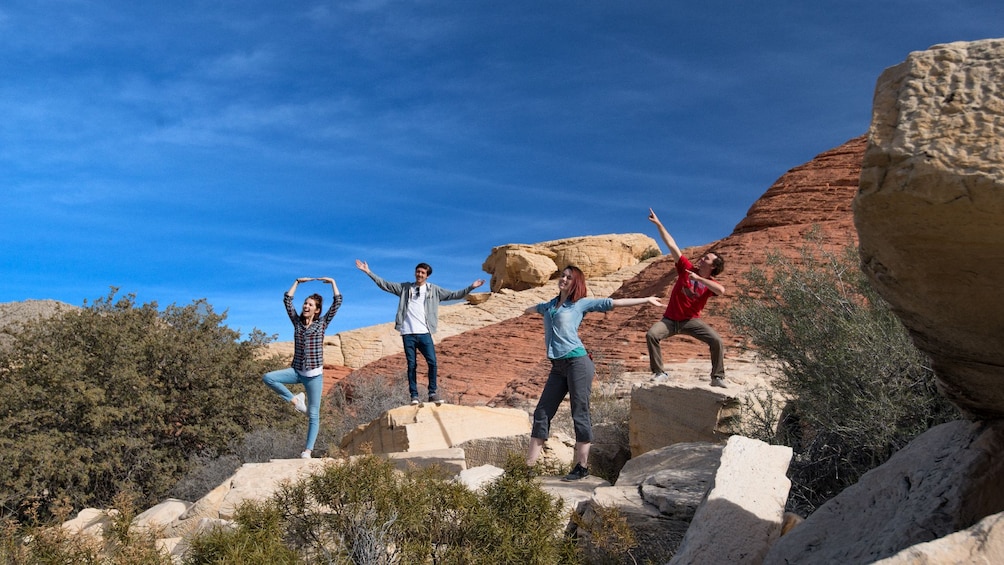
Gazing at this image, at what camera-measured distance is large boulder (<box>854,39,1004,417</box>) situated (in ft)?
6.49

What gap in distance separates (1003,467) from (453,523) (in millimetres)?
3182

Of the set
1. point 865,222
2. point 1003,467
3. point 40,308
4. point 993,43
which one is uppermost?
point 40,308

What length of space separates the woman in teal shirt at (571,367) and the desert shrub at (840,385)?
1.48 metres

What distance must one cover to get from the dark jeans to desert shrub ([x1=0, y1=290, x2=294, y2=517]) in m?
7.72

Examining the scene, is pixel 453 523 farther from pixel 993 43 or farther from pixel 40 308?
pixel 40 308

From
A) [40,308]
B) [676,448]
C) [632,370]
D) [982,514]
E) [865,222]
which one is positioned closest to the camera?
[865,222]

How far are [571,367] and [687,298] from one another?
2887 millimetres

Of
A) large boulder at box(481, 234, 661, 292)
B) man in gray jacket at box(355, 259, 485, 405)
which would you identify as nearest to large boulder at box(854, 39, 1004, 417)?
man in gray jacket at box(355, 259, 485, 405)

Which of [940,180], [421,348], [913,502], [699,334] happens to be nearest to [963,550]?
[940,180]

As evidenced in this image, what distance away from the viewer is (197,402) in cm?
1343

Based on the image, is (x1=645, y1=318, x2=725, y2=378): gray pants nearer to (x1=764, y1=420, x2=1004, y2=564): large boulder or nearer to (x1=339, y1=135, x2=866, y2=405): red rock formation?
(x1=339, y1=135, x2=866, y2=405): red rock formation

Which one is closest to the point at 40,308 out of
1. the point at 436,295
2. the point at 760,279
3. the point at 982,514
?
the point at 436,295

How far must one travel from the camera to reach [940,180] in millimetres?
1984

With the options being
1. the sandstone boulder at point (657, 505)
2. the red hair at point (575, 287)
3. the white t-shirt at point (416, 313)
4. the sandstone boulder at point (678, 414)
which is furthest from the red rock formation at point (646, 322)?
the sandstone boulder at point (657, 505)
